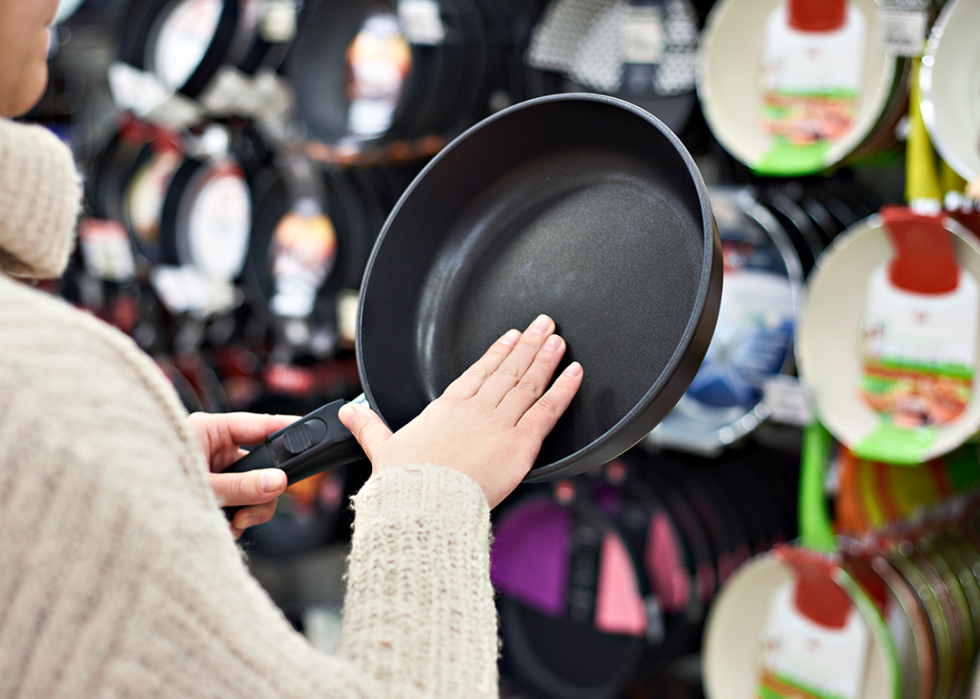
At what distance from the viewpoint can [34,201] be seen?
22.7 inches

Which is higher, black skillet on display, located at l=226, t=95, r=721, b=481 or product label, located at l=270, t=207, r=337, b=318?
black skillet on display, located at l=226, t=95, r=721, b=481

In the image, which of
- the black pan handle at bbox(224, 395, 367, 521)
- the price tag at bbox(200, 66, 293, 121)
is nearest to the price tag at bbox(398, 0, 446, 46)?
the price tag at bbox(200, 66, 293, 121)

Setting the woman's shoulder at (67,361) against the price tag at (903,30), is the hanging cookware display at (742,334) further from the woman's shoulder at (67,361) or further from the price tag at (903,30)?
the woman's shoulder at (67,361)

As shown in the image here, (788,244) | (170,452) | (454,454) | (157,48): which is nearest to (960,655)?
(788,244)

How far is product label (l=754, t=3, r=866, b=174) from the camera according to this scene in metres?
1.23

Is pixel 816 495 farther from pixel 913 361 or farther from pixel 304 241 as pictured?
pixel 304 241

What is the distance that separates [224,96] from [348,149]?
405mm

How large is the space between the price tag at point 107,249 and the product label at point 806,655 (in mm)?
1969

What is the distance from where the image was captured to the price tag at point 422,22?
162 centimetres

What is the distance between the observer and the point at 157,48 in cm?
217

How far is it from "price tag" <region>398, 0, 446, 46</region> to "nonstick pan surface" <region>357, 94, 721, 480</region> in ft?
2.91

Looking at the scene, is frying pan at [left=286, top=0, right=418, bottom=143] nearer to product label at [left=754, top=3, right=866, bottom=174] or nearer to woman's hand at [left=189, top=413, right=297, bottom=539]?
product label at [left=754, top=3, right=866, bottom=174]

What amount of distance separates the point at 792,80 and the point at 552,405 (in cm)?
87

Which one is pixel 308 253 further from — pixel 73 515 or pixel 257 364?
pixel 73 515
